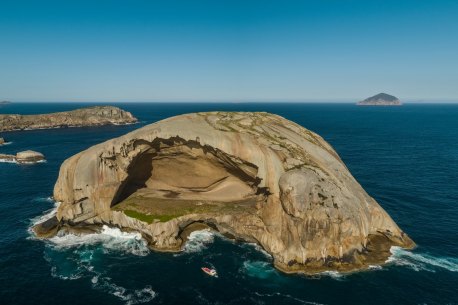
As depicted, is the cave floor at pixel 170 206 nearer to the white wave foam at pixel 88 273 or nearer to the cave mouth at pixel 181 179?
the cave mouth at pixel 181 179

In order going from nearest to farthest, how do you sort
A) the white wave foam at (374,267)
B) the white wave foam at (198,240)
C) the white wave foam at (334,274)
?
1. the white wave foam at (334,274)
2. the white wave foam at (374,267)
3. the white wave foam at (198,240)

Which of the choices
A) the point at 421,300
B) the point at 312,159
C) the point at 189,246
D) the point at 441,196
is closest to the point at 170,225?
the point at 189,246

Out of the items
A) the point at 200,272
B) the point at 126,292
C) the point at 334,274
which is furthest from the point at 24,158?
the point at 334,274

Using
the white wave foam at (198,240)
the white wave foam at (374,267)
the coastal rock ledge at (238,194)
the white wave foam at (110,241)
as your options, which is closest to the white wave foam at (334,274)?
the coastal rock ledge at (238,194)

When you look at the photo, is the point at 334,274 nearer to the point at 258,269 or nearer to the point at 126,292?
the point at 258,269

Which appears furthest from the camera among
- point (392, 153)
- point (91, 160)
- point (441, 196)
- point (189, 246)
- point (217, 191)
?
point (392, 153)

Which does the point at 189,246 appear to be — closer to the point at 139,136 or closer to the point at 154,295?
the point at 154,295
